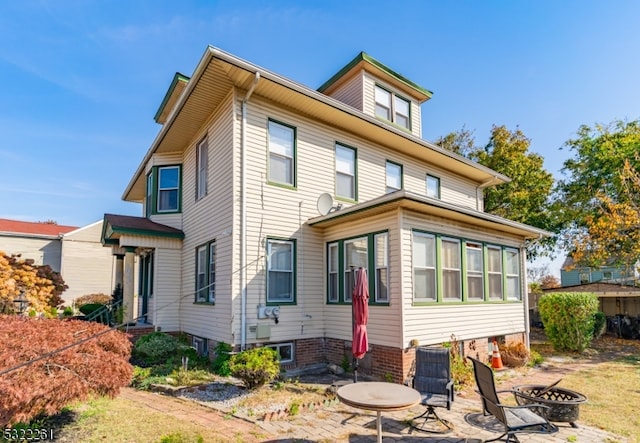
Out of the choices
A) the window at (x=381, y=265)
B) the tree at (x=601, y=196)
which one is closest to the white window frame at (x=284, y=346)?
the window at (x=381, y=265)

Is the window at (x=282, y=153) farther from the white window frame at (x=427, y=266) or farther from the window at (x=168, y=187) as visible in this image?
the window at (x=168, y=187)

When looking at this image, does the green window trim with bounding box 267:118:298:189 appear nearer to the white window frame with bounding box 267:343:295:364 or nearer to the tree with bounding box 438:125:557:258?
the white window frame with bounding box 267:343:295:364

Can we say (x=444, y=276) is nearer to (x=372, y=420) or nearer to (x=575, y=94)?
(x=372, y=420)

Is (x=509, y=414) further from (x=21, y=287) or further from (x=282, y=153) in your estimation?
(x=21, y=287)

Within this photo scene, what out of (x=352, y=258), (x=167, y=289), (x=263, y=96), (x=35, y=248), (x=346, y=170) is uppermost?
(x=263, y=96)

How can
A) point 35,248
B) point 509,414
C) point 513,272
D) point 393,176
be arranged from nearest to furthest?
point 509,414 → point 513,272 → point 393,176 → point 35,248

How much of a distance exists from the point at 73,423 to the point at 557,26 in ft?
42.6

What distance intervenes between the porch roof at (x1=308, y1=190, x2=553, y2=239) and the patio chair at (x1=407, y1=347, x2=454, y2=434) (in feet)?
9.99

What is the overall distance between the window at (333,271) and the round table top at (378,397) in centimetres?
456

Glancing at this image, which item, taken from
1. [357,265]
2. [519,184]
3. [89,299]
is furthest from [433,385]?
[89,299]

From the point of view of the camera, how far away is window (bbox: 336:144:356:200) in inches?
443

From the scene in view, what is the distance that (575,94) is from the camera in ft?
39.9

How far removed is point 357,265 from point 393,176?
4221 millimetres

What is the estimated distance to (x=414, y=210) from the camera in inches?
349
